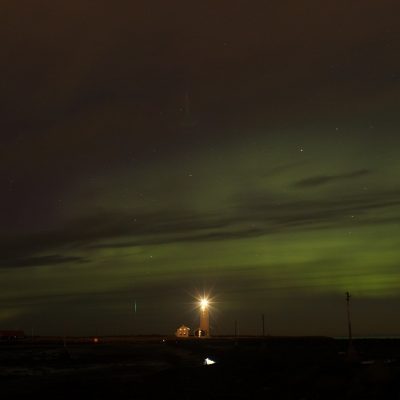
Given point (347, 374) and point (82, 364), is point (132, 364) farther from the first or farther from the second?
point (347, 374)

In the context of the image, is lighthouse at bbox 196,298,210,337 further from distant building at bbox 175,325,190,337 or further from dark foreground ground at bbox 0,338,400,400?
dark foreground ground at bbox 0,338,400,400

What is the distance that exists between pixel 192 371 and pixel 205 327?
107124 millimetres

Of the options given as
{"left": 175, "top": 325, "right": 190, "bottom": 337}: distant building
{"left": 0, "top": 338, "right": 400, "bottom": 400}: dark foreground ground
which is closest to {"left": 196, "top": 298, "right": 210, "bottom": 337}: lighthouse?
{"left": 175, "top": 325, "right": 190, "bottom": 337}: distant building

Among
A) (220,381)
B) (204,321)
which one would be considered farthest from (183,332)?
(220,381)

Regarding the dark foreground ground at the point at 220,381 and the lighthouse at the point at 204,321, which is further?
the lighthouse at the point at 204,321

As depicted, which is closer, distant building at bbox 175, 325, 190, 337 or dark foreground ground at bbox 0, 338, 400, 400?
dark foreground ground at bbox 0, 338, 400, 400

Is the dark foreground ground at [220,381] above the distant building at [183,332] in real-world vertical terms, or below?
below

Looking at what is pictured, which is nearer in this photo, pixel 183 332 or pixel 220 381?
pixel 220 381

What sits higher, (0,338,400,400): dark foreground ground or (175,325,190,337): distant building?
(175,325,190,337): distant building

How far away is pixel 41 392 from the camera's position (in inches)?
1843

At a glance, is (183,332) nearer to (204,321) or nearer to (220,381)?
(204,321)

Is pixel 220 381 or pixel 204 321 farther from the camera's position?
pixel 204 321

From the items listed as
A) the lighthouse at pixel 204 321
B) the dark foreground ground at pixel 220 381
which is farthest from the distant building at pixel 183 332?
the dark foreground ground at pixel 220 381

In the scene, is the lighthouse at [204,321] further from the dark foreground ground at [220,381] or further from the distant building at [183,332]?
the dark foreground ground at [220,381]
